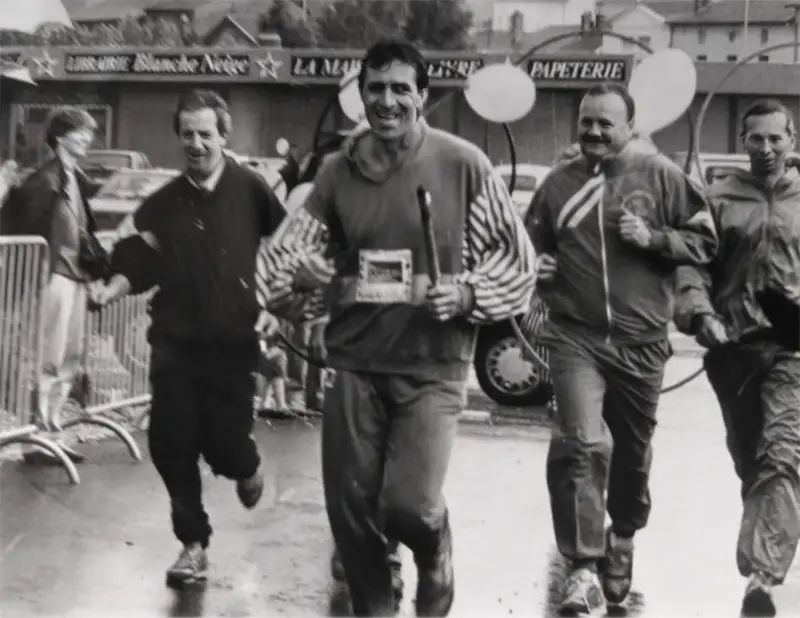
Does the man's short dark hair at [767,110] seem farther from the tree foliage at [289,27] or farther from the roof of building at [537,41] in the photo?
the tree foliage at [289,27]

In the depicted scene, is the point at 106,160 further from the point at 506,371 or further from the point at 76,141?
the point at 506,371

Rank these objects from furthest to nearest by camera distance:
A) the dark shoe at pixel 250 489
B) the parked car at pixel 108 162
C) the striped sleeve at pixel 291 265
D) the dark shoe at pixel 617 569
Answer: the parked car at pixel 108 162 → the dark shoe at pixel 250 489 → the dark shoe at pixel 617 569 → the striped sleeve at pixel 291 265

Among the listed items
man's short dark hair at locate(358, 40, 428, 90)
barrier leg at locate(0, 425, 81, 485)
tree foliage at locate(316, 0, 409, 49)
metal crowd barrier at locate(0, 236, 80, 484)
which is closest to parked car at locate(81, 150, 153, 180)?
metal crowd barrier at locate(0, 236, 80, 484)

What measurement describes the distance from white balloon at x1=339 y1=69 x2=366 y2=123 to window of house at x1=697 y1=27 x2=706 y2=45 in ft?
4.29

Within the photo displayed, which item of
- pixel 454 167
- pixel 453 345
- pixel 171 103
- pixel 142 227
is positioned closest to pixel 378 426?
pixel 453 345

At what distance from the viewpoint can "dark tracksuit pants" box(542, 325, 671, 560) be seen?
4711 mm

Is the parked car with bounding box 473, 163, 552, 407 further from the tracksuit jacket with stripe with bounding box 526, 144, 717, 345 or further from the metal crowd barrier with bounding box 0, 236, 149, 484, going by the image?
the tracksuit jacket with stripe with bounding box 526, 144, 717, 345

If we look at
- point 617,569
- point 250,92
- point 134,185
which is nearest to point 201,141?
point 134,185

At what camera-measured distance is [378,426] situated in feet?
13.3

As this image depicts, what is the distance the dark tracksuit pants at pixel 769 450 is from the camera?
4.74m

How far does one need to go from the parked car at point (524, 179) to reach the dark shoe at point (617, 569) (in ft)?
3.84

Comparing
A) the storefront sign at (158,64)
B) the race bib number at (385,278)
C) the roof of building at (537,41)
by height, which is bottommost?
the race bib number at (385,278)

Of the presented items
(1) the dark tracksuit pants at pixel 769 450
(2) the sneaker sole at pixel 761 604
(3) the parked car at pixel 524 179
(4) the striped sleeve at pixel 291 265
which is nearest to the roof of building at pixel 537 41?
(3) the parked car at pixel 524 179

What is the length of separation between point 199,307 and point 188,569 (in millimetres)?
909
